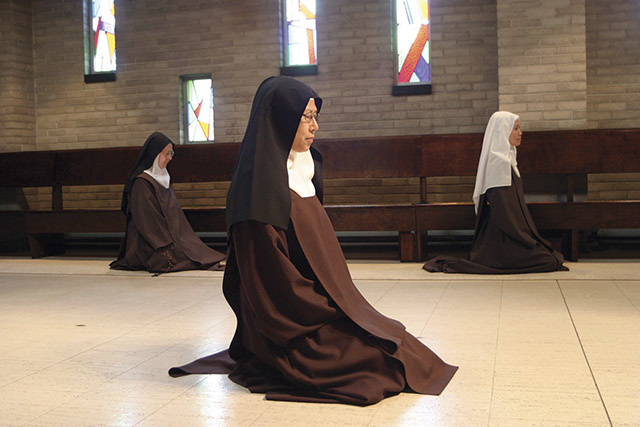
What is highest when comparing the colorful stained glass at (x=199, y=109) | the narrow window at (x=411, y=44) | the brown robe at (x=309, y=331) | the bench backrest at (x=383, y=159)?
the narrow window at (x=411, y=44)

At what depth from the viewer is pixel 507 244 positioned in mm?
6957

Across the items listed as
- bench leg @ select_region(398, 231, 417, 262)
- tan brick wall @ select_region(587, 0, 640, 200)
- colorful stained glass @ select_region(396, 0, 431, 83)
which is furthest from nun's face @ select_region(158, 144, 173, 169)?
tan brick wall @ select_region(587, 0, 640, 200)

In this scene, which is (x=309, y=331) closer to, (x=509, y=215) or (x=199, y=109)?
(x=509, y=215)

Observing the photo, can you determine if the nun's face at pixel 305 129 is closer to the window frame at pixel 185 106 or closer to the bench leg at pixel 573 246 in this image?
the bench leg at pixel 573 246

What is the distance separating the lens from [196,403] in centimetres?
309

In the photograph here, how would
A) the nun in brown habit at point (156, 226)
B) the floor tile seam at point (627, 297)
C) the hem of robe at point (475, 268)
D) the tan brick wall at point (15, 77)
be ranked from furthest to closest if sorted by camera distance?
the tan brick wall at point (15, 77)
the nun in brown habit at point (156, 226)
the hem of robe at point (475, 268)
the floor tile seam at point (627, 297)

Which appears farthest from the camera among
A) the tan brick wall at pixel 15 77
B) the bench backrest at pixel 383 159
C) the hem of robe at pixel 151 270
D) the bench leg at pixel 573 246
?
the tan brick wall at pixel 15 77

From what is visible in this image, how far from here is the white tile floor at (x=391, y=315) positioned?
2893mm

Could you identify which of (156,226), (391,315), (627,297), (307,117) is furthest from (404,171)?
(307,117)

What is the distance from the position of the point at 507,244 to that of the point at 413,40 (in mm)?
4529

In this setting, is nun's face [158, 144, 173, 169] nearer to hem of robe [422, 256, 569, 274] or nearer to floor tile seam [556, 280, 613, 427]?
hem of robe [422, 256, 569, 274]

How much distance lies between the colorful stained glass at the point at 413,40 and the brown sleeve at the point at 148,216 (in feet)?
14.6

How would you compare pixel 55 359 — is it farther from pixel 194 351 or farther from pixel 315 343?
pixel 315 343

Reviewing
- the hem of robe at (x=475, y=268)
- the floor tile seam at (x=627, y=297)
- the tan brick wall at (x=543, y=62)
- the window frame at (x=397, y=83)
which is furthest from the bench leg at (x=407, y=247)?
the window frame at (x=397, y=83)
